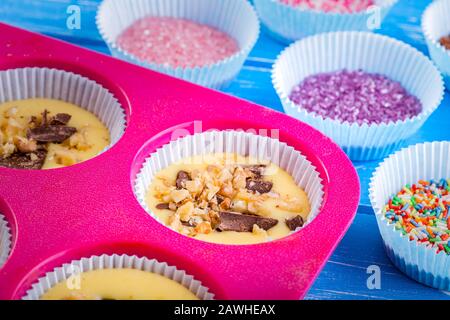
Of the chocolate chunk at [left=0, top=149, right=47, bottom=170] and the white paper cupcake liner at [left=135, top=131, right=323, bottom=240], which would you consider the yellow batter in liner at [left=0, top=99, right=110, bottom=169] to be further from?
the white paper cupcake liner at [left=135, top=131, right=323, bottom=240]

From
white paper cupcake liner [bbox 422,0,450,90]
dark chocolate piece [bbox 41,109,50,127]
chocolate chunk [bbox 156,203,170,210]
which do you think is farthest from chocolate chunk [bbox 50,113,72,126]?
white paper cupcake liner [bbox 422,0,450,90]

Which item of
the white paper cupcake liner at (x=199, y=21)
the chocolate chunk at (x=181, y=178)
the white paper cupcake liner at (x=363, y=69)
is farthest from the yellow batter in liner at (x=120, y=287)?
the white paper cupcake liner at (x=199, y=21)

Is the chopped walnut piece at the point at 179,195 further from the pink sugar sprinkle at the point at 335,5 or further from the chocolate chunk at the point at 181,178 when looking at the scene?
the pink sugar sprinkle at the point at 335,5

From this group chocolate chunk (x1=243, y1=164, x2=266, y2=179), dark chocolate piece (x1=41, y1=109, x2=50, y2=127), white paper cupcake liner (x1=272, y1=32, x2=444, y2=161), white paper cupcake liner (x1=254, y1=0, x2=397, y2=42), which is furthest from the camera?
white paper cupcake liner (x1=254, y1=0, x2=397, y2=42)

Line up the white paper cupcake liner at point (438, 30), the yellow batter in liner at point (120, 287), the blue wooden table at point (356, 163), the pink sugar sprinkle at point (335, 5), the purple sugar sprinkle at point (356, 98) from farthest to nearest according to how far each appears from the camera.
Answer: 1. the pink sugar sprinkle at point (335, 5)
2. the white paper cupcake liner at point (438, 30)
3. the purple sugar sprinkle at point (356, 98)
4. the blue wooden table at point (356, 163)
5. the yellow batter in liner at point (120, 287)

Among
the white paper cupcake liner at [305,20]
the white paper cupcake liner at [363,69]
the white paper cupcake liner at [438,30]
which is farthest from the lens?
the white paper cupcake liner at [305,20]

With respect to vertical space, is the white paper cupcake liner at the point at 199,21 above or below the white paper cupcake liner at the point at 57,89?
above
